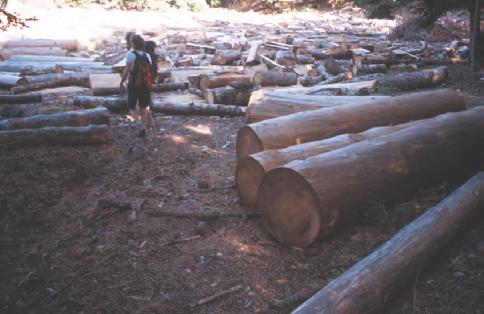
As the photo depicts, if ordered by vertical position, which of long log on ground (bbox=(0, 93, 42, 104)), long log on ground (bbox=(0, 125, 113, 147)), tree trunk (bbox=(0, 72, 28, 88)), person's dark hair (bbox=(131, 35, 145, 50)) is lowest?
long log on ground (bbox=(0, 125, 113, 147))

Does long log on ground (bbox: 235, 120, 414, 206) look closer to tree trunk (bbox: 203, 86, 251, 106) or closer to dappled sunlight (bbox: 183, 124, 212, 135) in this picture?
dappled sunlight (bbox: 183, 124, 212, 135)

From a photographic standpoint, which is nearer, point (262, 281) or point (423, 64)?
point (262, 281)

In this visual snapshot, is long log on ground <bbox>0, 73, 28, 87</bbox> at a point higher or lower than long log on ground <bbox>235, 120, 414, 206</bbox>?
higher

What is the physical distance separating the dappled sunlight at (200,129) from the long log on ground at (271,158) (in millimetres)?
3139

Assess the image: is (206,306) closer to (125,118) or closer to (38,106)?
(125,118)

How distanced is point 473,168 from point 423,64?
960 cm

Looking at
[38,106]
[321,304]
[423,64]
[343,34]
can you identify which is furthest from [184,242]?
[343,34]

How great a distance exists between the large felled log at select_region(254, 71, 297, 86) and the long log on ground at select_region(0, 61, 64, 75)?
6.09m

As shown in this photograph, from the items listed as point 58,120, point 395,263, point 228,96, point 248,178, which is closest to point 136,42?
point 58,120

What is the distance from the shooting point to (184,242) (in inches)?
156

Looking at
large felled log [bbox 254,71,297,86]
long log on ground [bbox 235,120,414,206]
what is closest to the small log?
large felled log [bbox 254,71,297,86]

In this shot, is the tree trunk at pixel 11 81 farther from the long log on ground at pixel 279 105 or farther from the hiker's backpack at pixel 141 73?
the long log on ground at pixel 279 105

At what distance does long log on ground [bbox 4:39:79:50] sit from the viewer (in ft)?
49.6

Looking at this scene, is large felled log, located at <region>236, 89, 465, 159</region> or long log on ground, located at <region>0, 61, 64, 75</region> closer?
large felled log, located at <region>236, 89, 465, 159</region>
